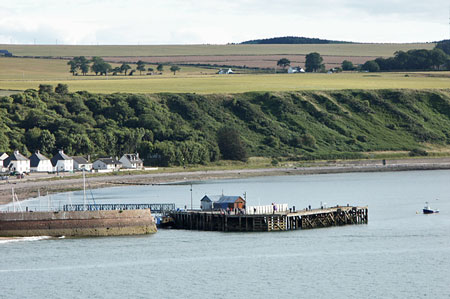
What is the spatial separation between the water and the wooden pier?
161 centimetres

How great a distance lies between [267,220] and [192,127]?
98.1m

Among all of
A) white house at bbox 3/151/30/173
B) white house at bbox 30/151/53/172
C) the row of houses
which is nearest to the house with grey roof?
the row of houses

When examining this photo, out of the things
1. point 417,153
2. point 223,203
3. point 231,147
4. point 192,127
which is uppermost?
point 192,127

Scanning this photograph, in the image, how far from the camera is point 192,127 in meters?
178

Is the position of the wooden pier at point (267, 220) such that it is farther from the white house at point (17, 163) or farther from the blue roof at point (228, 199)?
the white house at point (17, 163)

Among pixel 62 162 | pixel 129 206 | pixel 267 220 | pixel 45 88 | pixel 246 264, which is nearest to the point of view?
pixel 246 264

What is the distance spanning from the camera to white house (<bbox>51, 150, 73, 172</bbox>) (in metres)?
146

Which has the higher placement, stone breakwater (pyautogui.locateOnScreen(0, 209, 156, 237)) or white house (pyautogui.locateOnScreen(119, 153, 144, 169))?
white house (pyautogui.locateOnScreen(119, 153, 144, 169))

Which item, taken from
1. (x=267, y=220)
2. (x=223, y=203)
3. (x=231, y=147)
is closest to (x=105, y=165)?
(x=231, y=147)

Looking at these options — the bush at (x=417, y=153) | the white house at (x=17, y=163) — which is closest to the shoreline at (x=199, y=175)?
the bush at (x=417, y=153)

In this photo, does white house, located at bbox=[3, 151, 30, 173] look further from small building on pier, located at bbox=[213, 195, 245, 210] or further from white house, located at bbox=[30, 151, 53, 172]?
small building on pier, located at bbox=[213, 195, 245, 210]

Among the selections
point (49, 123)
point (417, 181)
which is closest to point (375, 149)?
point (417, 181)

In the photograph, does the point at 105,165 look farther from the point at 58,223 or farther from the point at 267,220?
the point at 58,223

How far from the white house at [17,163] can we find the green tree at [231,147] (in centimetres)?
3679
